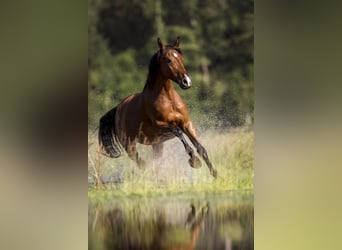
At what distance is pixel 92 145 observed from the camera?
1.42 metres

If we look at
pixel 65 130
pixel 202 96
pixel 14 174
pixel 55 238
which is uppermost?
pixel 202 96

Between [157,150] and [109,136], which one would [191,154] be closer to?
[157,150]

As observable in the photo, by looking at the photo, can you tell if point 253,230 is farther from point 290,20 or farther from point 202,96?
point 290,20

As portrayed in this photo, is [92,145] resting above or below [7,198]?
above

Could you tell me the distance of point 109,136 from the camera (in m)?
1.43

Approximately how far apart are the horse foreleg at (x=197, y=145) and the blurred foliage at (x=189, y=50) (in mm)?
47

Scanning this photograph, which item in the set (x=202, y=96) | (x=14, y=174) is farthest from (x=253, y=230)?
(x=14, y=174)

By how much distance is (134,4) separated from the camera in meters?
1.45

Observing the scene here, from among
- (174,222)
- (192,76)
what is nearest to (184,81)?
(192,76)

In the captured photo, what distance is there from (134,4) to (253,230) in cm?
93

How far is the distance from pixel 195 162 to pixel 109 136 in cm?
32

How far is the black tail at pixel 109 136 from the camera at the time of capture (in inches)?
56.2

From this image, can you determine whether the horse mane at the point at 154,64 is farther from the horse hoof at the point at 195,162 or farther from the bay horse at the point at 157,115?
the horse hoof at the point at 195,162

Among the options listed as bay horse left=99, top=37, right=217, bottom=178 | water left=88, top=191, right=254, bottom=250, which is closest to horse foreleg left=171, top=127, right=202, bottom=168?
bay horse left=99, top=37, right=217, bottom=178
